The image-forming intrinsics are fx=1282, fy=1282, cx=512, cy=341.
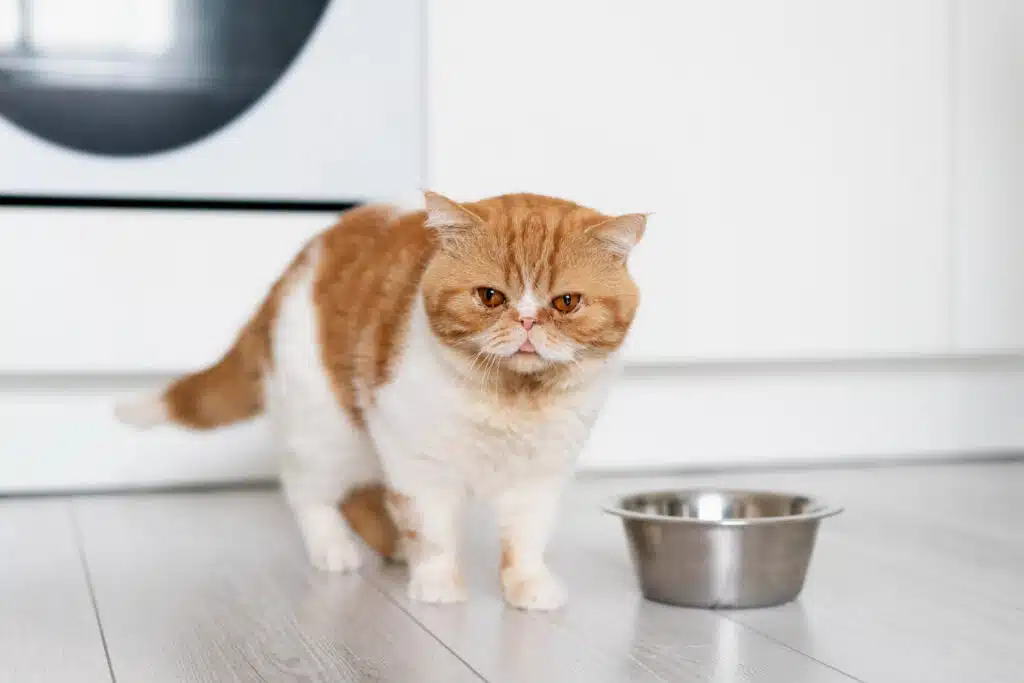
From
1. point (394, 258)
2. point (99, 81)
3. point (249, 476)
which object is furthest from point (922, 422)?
point (99, 81)

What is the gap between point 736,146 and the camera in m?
2.64

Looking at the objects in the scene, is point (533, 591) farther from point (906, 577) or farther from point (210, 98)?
point (210, 98)

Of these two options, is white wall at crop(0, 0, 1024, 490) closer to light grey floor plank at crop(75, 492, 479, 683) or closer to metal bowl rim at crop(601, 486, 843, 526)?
light grey floor plank at crop(75, 492, 479, 683)

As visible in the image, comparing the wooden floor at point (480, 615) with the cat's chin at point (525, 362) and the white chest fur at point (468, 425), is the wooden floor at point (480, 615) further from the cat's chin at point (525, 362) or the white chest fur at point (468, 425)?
the cat's chin at point (525, 362)

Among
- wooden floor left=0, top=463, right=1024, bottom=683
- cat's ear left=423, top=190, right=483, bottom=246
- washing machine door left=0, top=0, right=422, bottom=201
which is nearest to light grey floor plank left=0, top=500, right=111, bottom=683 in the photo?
wooden floor left=0, top=463, right=1024, bottom=683

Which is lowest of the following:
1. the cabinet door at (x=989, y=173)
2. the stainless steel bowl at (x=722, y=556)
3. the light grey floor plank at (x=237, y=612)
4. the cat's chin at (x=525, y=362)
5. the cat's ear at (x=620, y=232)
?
the light grey floor plank at (x=237, y=612)

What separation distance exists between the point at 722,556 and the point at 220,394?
2.52ft

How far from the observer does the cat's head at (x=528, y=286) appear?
4.50 feet

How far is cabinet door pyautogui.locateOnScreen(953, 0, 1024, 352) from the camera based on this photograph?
2756 mm

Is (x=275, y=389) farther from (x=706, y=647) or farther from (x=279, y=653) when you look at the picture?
(x=706, y=647)

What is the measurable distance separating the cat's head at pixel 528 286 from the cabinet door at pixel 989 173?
1.59 m

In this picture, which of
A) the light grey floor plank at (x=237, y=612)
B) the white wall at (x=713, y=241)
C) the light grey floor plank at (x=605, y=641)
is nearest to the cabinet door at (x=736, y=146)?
the white wall at (x=713, y=241)

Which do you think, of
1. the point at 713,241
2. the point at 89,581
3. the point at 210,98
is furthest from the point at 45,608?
the point at 713,241

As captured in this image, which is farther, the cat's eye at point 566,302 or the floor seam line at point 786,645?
the cat's eye at point 566,302
